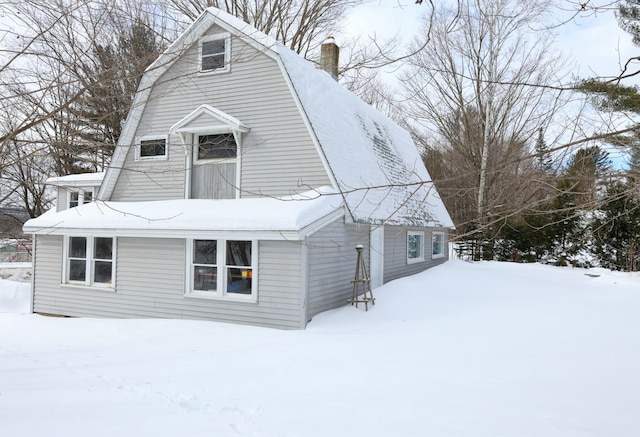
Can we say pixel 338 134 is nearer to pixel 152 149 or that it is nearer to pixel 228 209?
pixel 228 209

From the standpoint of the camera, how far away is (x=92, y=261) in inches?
437

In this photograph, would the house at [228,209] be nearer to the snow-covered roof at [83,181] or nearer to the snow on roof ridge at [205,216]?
the snow on roof ridge at [205,216]

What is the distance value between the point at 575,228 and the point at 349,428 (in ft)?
62.6

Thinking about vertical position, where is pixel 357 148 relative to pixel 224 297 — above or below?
above

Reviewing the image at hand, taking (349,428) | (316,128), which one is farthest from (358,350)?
(316,128)

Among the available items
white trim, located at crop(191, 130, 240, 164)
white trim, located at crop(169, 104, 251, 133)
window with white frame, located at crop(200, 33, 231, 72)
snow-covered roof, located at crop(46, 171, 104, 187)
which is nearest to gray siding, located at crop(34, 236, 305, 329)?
snow-covered roof, located at crop(46, 171, 104, 187)

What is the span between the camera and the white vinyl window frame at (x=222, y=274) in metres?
9.20

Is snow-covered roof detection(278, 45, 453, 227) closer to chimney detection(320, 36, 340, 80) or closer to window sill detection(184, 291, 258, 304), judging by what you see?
chimney detection(320, 36, 340, 80)

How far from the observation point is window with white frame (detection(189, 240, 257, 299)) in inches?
373

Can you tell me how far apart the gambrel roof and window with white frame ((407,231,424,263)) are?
0.66m

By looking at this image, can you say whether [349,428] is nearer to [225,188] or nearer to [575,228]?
[225,188]

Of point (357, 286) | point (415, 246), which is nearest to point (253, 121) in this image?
point (357, 286)

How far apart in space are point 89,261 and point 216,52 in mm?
6290

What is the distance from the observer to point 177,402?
5039 millimetres
